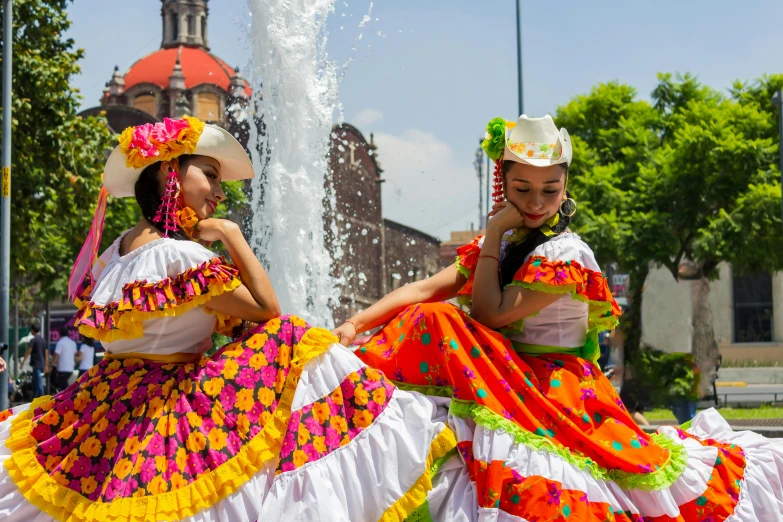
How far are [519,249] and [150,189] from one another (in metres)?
1.48

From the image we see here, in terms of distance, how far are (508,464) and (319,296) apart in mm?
12493

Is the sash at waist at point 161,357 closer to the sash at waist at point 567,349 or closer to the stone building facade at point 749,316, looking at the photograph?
the sash at waist at point 567,349

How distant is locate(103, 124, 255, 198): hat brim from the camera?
3627mm

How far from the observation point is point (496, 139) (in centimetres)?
376

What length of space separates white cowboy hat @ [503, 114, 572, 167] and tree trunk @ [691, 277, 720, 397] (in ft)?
39.5

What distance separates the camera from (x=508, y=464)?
3.16m

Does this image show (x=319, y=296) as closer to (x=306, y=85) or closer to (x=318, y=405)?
(x=306, y=85)

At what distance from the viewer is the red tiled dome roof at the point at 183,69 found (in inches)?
2405

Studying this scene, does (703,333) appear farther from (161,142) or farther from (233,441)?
(233,441)

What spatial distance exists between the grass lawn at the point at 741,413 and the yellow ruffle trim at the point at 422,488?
11.4 m

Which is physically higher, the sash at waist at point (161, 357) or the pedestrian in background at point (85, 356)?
the sash at waist at point (161, 357)

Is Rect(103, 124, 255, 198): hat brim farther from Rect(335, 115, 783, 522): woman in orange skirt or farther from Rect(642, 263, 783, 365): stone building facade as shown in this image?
Rect(642, 263, 783, 365): stone building facade

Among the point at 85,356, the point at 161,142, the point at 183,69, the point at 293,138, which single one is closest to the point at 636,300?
the point at 293,138

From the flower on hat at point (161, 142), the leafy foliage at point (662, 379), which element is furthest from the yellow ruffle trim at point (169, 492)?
the leafy foliage at point (662, 379)
